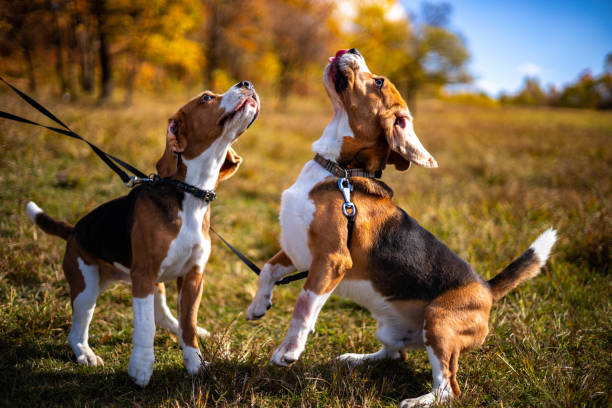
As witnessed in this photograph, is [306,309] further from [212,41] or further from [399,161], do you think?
[212,41]

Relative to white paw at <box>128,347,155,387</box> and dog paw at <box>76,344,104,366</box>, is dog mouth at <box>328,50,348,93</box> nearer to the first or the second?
white paw at <box>128,347,155,387</box>

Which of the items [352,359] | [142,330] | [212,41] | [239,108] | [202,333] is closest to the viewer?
[142,330]

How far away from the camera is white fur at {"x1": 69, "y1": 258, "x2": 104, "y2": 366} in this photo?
2746 mm

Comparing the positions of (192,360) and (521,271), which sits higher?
(521,271)

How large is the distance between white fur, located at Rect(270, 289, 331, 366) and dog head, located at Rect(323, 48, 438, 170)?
105cm

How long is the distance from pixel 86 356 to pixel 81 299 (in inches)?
17.0

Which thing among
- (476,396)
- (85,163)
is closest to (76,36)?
(85,163)

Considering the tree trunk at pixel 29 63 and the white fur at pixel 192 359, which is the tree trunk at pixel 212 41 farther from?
the white fur at pixel 192 359

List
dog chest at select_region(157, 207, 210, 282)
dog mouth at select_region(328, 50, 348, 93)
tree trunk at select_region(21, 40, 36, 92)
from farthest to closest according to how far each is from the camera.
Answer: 1. tree trunk at select_region(21, 40, 36, 92)
2. dog mouth at select_region(328, 50, 348, 93)
3. dog chest at select_region(157, 207, 210, 282)

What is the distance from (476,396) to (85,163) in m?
6.85

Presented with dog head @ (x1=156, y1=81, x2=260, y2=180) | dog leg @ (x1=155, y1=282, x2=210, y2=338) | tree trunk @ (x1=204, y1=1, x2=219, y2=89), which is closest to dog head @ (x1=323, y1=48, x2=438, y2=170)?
dog head @ (x1=156, y1=81, x2=260, y2=180)

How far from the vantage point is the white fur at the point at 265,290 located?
291 centimetres

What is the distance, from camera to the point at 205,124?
264 cm

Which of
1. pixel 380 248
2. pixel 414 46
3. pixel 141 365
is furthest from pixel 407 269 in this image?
pixel 414 46
